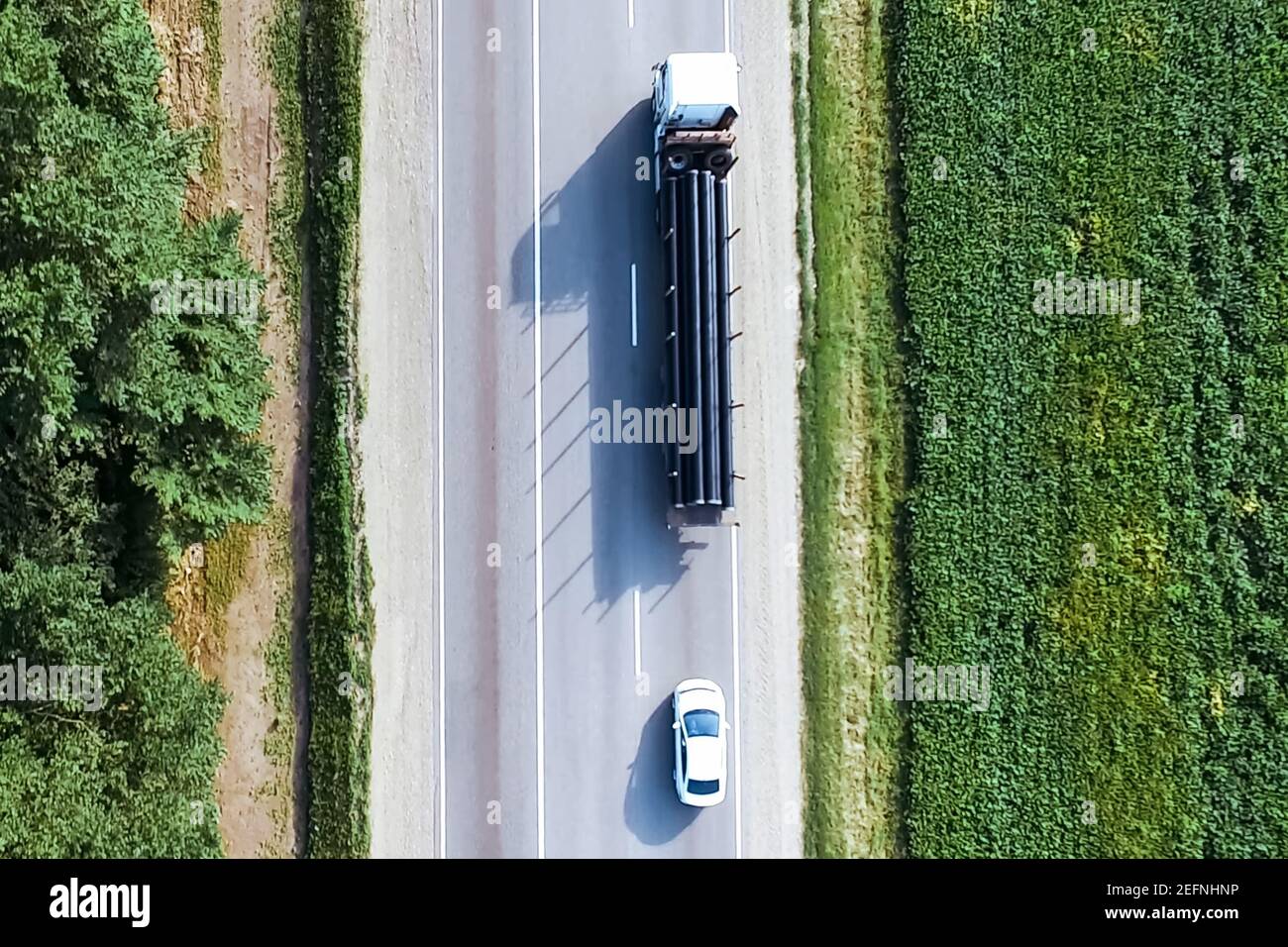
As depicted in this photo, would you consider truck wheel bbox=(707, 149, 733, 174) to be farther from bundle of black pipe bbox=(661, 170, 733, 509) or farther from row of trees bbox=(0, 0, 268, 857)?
row of trees bbox=(0, 0, 268, 857)

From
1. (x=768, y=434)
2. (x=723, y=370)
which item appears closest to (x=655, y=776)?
(x=768, y=434)

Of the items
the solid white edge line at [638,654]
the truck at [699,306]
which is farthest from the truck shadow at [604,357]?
the truck at [699,306]

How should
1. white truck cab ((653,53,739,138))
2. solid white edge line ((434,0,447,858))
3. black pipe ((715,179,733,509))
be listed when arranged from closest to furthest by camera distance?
1. white truck cab ((653,53,739,138))
2. black pipe ((715,179,733,509))
3. solid white edge line ((434,0,447,858))

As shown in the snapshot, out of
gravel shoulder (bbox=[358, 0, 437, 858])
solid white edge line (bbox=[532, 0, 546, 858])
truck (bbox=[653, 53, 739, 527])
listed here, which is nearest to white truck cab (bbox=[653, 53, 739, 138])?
truck (bbox=[653, 53, 739, 527])

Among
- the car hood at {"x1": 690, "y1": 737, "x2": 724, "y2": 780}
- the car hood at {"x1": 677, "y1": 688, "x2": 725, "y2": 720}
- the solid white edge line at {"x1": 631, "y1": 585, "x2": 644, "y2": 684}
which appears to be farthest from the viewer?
the solid white edge line at {"x1": 631, "y1": 585, "x2": 644, "y2": 684}

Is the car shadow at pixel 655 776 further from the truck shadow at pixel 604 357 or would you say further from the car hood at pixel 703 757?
the truck shadow at pixel 604 357
